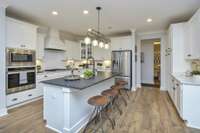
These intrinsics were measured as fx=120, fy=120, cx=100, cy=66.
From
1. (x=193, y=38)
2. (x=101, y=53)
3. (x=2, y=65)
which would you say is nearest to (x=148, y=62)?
(x=101, y=53)

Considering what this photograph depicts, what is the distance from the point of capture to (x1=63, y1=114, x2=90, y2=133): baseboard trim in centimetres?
212

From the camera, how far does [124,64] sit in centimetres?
545

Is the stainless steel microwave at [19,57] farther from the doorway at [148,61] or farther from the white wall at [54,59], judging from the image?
the doorway at [148,61]

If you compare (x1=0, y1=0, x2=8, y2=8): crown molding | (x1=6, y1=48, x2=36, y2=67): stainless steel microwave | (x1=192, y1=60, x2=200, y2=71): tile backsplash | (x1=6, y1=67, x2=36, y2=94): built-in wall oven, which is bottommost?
(x1=6, y1=67, x2=36, y2=94): built-in wall oven

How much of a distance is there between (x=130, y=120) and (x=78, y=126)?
1.19 m

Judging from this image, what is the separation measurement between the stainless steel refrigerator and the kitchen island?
3182 millimetres

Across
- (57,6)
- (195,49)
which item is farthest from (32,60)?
(195,49)

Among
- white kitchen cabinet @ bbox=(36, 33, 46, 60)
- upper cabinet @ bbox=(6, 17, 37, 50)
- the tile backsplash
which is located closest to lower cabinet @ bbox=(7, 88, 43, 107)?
white kitchen cabinet @ bbox=(36, 33, 46, 60)

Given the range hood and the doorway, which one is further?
the doorway

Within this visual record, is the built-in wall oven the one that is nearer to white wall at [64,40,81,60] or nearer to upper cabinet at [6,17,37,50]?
upper cabinet at [6,17,37,50]

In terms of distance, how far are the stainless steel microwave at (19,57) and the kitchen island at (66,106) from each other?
157cm

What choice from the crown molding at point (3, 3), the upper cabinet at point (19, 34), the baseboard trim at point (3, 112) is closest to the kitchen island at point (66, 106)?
the baseboard trim at point (3, 112)

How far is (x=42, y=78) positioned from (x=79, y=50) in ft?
9.33

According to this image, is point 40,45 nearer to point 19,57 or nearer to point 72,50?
point 19,57
